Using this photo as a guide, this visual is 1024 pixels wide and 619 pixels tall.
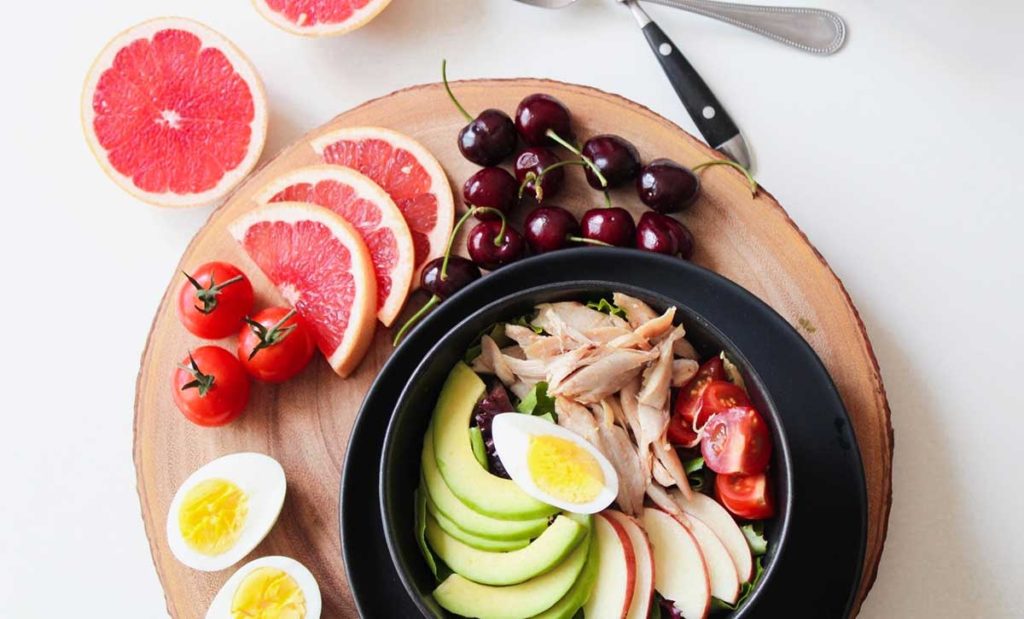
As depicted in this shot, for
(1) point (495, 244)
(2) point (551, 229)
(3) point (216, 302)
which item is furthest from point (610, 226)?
(3) point (216, 302)

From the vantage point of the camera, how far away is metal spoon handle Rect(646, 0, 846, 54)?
225cm

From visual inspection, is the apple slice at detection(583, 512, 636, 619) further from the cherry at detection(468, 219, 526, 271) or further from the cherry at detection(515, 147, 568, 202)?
the cherry at detection(515, 147, 568, 202)

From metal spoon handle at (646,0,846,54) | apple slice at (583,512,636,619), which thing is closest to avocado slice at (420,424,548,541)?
apple slice at (583,512,636,619)

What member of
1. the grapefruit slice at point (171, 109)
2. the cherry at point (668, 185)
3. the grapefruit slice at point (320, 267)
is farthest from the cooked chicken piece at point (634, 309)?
the grapefruit slice at point (171, 109)

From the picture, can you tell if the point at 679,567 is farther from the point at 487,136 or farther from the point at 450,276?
the point at 487,136

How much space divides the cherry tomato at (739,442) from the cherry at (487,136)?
30.7 inches

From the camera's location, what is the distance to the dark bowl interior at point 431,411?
5.53 ft

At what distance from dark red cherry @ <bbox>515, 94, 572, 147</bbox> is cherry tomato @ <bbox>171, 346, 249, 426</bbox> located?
2.81 ft

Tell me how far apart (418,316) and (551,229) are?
362mm

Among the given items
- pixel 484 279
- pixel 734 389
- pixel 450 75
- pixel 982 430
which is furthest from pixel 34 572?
pixel 982 430

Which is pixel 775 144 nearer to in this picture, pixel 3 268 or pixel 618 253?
pixel 618 253

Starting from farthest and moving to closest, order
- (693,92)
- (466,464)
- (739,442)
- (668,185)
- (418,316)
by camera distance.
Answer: (693,92)
(418,316)
(668,185)
(466,464)
(739,442)

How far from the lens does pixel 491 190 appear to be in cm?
204

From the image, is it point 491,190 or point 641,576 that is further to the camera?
point 491,190
